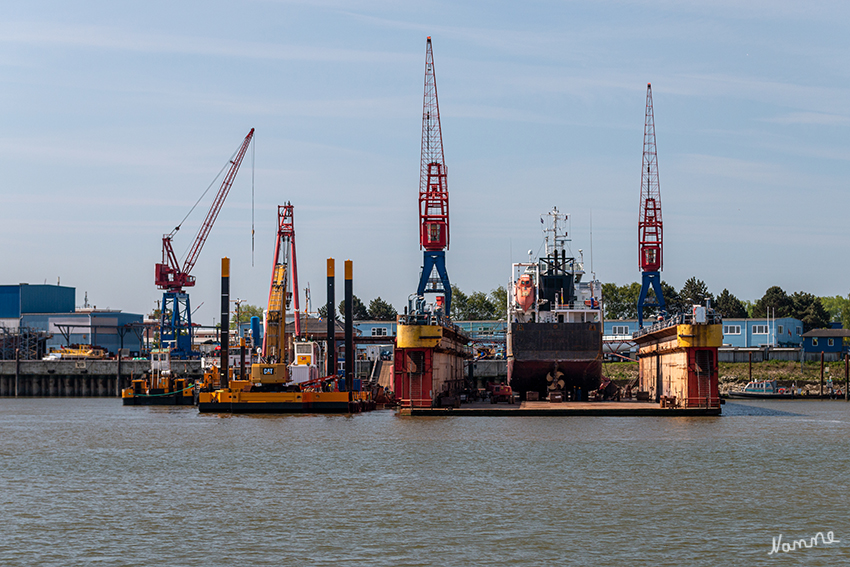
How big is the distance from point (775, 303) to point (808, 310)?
5.75 metres

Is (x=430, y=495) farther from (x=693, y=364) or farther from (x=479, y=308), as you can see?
(x=479, y=308)

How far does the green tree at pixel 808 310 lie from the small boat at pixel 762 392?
191 feet

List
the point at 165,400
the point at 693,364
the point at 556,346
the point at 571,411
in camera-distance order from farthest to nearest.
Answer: the point at 165,400, the point at 556,346, the point at 693,364, the point at 571,411

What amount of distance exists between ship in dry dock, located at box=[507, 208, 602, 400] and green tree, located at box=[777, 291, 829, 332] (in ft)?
305

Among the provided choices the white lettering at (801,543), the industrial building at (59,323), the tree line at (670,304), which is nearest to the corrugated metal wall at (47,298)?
the industrial building at (59,323)

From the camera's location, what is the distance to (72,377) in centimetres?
12375

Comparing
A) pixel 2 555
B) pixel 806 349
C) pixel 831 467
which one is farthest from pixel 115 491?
pixel 806 349

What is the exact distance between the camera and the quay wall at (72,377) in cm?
12312

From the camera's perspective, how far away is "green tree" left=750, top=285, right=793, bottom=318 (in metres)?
163

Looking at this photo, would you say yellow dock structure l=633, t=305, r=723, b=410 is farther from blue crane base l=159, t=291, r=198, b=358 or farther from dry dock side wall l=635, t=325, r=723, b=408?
blue crane base l=159, t=291, r=198, b=358

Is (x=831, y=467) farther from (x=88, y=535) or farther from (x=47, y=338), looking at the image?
(x=47, y=338)

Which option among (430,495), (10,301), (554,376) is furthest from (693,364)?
(10,301)

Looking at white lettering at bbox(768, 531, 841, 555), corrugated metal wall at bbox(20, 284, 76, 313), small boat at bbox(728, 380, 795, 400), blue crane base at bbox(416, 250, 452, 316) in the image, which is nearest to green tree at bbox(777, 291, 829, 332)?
small boat at bbox(728, 380, 795, 400)

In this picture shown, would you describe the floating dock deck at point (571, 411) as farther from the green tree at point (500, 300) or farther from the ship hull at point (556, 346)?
the green tree at point (500, 300)
